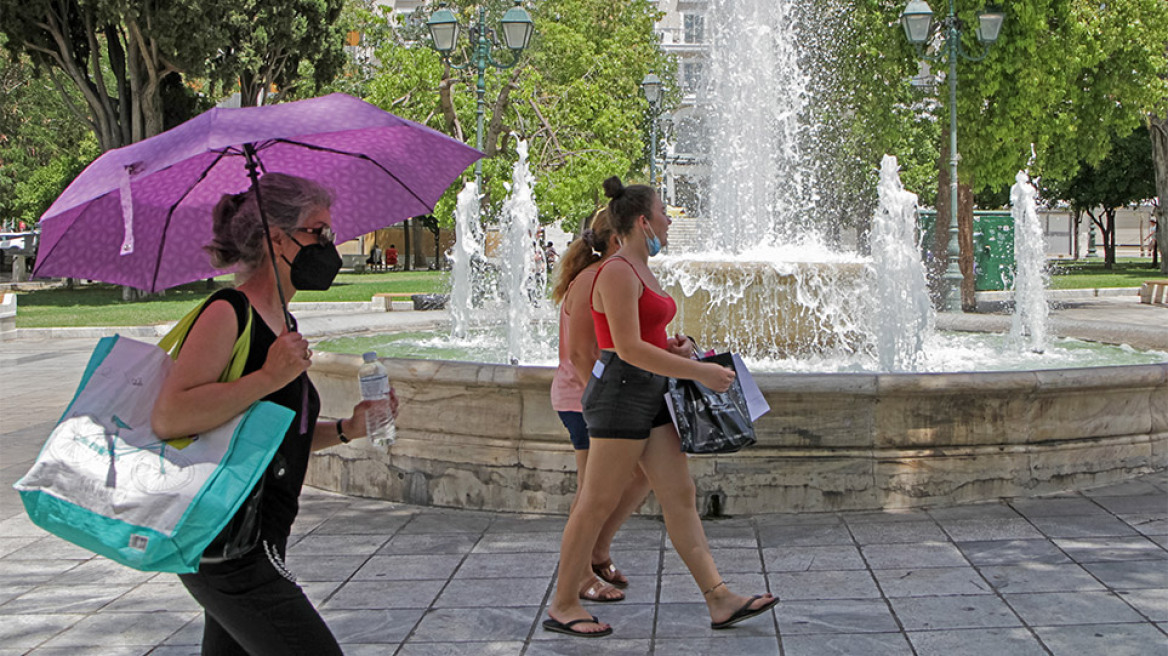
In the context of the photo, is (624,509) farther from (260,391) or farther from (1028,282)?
(1028,282)

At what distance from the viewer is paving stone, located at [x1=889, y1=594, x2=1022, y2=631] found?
174 inches

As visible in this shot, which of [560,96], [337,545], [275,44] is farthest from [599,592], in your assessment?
[275,44]

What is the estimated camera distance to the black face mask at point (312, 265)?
2922 millimetres

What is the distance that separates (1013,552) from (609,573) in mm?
1853

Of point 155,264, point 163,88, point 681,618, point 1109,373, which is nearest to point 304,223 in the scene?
point 155,264

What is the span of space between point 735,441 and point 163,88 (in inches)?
1217

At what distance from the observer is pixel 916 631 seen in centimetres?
437

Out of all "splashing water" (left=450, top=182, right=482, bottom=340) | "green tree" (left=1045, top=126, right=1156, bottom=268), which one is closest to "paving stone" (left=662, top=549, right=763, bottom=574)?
"splashing water" (left=450, top=182, right=482, bottom=340)

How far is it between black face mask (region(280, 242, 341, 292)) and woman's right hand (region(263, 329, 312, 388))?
189 mm

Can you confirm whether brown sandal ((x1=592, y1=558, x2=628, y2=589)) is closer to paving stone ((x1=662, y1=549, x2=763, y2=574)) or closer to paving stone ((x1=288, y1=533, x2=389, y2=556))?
paving stone ((x1=662, y1=549, x2=763, y2=574))

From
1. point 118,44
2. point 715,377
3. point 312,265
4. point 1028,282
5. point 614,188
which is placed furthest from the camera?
point 118,44

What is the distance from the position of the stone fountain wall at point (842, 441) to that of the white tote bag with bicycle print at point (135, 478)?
139 inches

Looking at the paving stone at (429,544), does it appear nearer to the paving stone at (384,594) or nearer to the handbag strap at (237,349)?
the paving stone at (384,594)

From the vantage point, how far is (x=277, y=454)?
2826 mm
